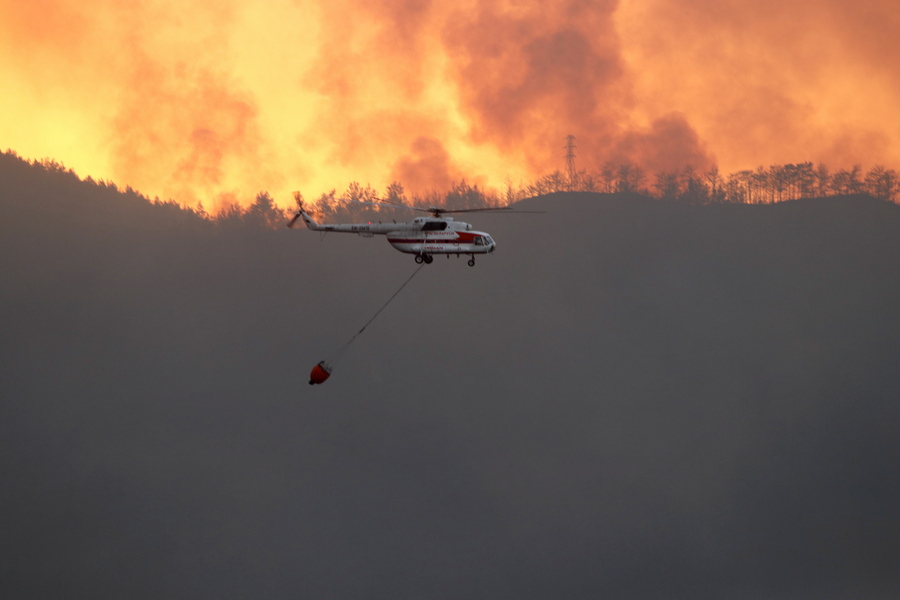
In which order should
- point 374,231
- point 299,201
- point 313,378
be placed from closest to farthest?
point 313,378 → point 374,231 → point 299,201

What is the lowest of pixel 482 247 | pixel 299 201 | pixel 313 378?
pixel 313 378

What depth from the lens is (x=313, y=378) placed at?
76.6 metres

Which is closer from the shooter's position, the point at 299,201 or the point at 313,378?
the point at 313,378

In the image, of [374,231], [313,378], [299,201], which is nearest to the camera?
[313,378]

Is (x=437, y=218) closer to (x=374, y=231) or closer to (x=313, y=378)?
(x=374, y=231)

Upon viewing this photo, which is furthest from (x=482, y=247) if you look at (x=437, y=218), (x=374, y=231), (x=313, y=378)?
(x=313, y=378)

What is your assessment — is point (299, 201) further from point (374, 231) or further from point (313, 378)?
point (313, 378)

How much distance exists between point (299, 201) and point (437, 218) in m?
18.6

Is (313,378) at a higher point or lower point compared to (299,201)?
lower

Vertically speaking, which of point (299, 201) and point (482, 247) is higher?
point (299, 201)

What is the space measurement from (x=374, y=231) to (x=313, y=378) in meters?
15.8

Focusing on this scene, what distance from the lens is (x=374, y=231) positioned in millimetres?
82250

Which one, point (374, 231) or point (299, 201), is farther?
point (299, 201)

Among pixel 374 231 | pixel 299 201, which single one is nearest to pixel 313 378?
pixel 374 231
